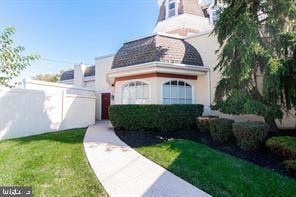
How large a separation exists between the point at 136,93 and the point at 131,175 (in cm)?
929

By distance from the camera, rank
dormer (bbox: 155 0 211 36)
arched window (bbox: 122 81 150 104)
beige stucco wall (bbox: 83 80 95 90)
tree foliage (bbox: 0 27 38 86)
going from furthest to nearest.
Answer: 1. beige stucco wall (bbox: 83 80 95 90)
2. dormer (bbox: 155 0 211 36)
3. arched window (bbox: 122 81 150 104)
4. tree foliage (bbox: 0 27 38 86)

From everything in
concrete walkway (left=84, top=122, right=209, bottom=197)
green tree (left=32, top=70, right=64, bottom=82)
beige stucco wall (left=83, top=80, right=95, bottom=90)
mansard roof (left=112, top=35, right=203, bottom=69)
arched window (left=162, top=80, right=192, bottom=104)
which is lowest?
concrete walkway (left=84, top=122, right=209, bottom=197)

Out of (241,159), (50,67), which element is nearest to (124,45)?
(241,159)

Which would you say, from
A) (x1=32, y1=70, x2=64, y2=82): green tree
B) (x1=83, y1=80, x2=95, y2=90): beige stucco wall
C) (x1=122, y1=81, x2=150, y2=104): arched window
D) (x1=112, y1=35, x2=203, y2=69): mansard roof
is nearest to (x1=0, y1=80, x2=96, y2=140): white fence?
(x1=122, y1=81, x2=150, y2=104): arched window

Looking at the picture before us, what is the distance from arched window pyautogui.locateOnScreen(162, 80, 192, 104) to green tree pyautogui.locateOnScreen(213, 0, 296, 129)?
13.8ft

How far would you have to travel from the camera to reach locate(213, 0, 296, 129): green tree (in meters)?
10.0

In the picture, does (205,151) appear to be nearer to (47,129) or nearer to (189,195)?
(189,195)

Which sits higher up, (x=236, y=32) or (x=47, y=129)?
(x=236, y=32)

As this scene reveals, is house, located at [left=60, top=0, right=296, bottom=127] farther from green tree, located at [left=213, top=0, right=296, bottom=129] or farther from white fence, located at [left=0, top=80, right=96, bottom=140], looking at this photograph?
white fence, located at [left=0, top=80, right=96, bottom=140]

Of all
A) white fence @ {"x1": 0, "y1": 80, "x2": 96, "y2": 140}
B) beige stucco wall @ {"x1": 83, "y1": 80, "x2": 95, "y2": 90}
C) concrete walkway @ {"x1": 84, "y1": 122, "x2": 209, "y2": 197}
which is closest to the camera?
concrete walkway @ {"x1": 84, "y1": 122, "x2": 209, "y2": 197}

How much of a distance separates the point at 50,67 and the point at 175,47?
42.0m

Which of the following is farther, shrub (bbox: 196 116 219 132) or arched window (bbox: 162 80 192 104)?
arched window (bbox: 162 80 192 104)

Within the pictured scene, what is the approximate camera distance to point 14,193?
5941 millimetres

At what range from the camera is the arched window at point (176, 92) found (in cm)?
1536
